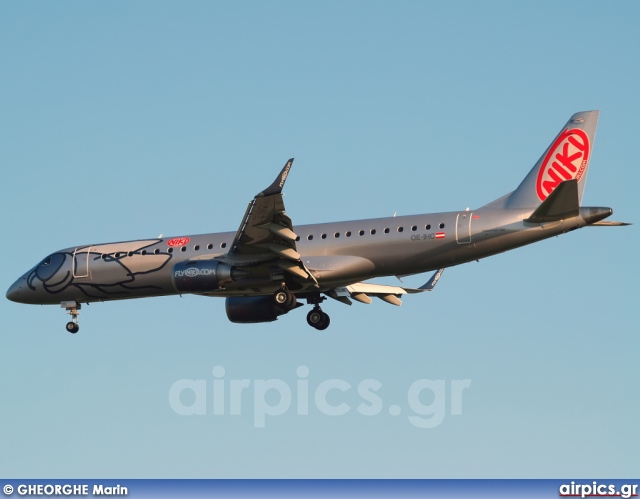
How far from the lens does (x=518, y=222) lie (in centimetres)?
4234

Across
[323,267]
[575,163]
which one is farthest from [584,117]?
[323,267]

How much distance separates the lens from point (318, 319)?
48562 mm

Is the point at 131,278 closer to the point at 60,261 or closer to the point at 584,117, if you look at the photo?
the point at 60,261

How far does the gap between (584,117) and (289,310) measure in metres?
12.7

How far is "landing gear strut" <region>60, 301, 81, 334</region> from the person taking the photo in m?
49.3

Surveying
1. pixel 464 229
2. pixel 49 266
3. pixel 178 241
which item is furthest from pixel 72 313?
pixel 464 229

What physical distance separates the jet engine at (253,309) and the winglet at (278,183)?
804cm

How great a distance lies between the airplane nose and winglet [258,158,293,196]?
1441cm

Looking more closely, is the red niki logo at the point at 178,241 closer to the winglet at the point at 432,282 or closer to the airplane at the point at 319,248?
the airplane at the point at 319,248

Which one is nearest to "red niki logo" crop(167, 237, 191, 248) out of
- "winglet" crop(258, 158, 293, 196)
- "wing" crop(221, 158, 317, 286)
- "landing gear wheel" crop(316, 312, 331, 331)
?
"wing" crop(221, 158, 317, 286)

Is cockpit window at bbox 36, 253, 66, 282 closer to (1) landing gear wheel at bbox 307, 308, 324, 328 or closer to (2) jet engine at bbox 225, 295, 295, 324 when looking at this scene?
(2) jet engine at bbox 225, 295, 295, 324

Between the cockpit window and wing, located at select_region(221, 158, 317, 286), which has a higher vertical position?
the cockpit window

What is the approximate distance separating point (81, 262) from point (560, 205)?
1888 centimetres

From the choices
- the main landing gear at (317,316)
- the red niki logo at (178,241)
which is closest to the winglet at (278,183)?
the red niki logo at (178,241)
